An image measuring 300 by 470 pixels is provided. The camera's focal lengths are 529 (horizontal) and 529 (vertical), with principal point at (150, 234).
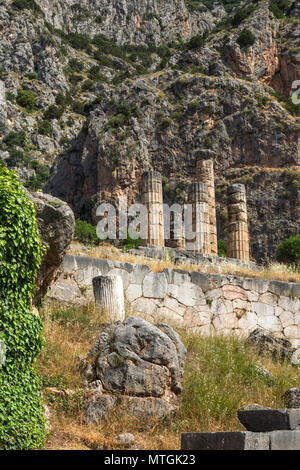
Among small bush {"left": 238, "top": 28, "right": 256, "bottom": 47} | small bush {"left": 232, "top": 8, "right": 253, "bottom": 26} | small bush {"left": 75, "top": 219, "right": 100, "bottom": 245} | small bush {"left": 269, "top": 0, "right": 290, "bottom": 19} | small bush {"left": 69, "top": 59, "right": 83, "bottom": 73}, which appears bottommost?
small bush {"left": 75, "top": 219, "right": 100, "bottom": 245}

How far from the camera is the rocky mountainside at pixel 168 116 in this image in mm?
47719

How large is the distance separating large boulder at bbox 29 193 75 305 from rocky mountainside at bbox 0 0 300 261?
36597 millimetres

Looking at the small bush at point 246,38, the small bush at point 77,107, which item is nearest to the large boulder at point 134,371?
the small bush at point 246,38

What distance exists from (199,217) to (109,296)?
588 inches

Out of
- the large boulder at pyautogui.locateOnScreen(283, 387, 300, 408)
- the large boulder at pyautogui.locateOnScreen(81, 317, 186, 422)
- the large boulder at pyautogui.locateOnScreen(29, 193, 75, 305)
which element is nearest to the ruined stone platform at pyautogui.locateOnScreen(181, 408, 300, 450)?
the large boulder at pyautogui.locateOnScreen(81, 317, 186, 422)

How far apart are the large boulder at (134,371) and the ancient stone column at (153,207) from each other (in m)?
14.7

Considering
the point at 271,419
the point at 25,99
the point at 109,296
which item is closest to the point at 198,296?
the point at 109,296

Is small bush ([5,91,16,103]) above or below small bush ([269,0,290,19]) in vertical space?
below

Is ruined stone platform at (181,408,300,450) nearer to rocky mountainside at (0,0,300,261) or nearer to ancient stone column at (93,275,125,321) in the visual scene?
ancient stone column at (93,275,125,321)

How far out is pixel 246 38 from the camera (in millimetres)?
56719

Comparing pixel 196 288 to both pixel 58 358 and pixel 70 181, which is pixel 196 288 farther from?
pixel 70 181

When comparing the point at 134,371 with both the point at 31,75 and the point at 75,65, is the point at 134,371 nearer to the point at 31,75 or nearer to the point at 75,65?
the point at 31,75

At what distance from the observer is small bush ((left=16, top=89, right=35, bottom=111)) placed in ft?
203

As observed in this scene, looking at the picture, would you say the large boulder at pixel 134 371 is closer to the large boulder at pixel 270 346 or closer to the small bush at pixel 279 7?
the large boulder at pixel 270 346
